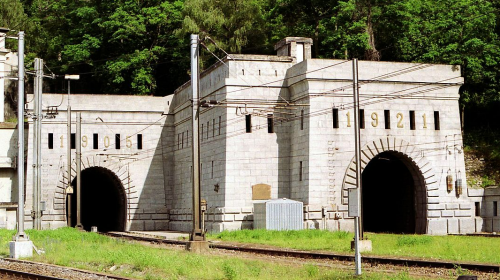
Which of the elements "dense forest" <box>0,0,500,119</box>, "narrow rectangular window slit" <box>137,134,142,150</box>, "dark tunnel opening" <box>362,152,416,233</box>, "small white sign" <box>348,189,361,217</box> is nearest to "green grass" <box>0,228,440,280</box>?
"small white sign" <box>348,189,361,217</box>

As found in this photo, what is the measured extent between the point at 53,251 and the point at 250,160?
56.7 ft

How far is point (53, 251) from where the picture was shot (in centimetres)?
3152

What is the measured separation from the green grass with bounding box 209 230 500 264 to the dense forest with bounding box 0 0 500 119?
49.7 feet

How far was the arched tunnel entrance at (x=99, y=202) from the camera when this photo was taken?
66.1 m

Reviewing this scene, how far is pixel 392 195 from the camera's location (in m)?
50.6

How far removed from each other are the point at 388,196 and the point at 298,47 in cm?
1131

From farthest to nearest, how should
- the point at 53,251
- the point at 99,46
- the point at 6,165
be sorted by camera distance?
the point at 99,46 → the point at 6,165 → the point at 53,251

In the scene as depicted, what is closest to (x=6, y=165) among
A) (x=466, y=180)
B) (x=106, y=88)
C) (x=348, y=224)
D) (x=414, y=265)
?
(x=106, y=88)

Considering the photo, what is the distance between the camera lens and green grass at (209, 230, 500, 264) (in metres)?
28.7

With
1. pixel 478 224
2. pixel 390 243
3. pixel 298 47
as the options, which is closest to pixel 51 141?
pixel 298 47

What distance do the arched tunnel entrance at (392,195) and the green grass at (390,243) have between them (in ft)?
25.1

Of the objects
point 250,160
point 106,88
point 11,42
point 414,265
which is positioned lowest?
point 414,265

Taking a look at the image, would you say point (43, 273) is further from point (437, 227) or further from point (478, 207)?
point (478, 207)

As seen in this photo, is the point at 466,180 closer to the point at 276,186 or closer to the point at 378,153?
the point at 378,153
